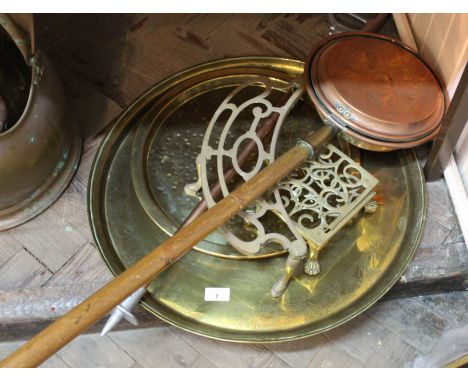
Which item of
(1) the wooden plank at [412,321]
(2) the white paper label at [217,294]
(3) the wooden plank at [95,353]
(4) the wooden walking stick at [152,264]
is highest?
(4) the wooden walking stick at [152,264]

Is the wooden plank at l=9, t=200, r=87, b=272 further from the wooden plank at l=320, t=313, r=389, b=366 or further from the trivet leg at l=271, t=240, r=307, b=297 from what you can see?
the wooden plank at l=320, t=313, r=389, b=366

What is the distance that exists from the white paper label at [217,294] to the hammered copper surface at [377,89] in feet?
0.90

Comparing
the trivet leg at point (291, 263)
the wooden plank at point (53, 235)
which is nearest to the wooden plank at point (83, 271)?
the wooden plank at point (53, 235)

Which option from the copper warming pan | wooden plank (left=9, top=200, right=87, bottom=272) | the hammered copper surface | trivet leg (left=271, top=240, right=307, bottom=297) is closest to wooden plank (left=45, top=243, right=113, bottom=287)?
wooden plank (left=9, top=200, right=87, bottom=272)

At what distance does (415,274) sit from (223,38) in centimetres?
53

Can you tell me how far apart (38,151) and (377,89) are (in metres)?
0.47

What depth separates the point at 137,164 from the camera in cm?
84

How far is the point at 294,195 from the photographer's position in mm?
743

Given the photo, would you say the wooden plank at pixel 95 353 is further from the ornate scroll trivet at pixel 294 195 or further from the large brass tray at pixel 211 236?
the ornate scroll trivet at pixel 294 195

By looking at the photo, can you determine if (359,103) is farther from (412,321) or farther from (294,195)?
(412,321)

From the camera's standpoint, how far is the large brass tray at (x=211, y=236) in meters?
0.76

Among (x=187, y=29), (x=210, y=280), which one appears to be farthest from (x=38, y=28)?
(x=210, y=280)

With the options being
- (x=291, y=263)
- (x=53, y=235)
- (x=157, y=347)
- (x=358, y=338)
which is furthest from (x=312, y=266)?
(x=53, y=235)
